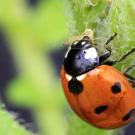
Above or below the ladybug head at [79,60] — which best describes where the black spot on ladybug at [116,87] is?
below

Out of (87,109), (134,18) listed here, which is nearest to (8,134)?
(87,109)

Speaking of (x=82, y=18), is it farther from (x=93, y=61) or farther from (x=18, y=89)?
(x=18, y=89)

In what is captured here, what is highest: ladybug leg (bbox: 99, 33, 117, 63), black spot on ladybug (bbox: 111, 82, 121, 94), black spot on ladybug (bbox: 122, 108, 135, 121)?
ladybug leg (bbox: 99, 33, 117, 63)

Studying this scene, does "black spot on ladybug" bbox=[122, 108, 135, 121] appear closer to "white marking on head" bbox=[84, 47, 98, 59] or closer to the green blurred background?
the green blurred background

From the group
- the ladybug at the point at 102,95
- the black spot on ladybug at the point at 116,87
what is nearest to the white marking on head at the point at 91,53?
the ladybug at the point at 102,95

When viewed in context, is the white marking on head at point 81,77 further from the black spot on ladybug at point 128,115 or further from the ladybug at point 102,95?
the black spot on ladybug at point 128,115

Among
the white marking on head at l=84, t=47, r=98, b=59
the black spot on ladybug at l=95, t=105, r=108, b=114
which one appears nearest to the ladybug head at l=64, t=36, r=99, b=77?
Answer: the white marking on head at l=84, t=47, r=98, b=59
